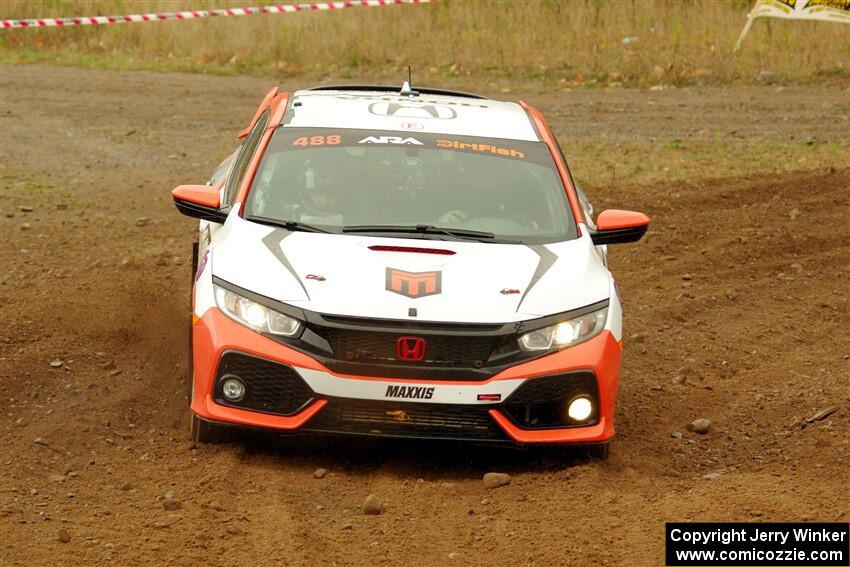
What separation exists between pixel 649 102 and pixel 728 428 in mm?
12589

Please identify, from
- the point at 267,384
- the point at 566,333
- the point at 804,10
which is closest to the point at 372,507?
the point at 267,384

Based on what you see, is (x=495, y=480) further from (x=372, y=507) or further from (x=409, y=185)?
(x=409, y=185)

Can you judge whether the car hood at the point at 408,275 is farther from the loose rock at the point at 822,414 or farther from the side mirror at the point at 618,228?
the loose rock at the point at 822,414

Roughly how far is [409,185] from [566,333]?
144 centimetres

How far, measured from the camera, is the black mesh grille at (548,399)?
6.54 m

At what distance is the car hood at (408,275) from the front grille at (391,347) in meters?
0.09

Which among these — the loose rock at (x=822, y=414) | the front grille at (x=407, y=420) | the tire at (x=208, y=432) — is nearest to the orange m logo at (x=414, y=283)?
the front grille at (x=407, y=420)

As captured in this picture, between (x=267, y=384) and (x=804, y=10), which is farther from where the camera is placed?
(x=804, y=10)

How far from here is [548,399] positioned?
6.59m

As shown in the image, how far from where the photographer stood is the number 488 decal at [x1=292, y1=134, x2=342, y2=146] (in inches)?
310

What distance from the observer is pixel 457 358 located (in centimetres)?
650

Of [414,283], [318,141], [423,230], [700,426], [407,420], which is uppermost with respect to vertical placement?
[318,141]

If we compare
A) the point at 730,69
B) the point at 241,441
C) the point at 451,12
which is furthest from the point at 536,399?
the point at 451,12

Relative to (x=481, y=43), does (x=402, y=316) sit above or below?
above
